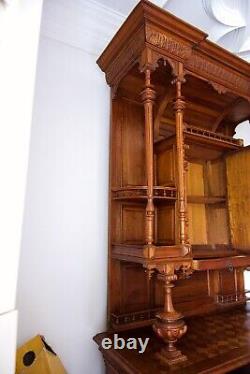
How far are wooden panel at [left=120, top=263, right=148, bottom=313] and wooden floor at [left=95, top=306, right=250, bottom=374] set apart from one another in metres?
0.14

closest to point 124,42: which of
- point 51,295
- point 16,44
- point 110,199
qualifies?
point 16,44

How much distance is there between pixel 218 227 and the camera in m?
2.07

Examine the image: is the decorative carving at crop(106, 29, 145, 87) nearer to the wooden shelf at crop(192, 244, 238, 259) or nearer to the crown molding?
the crown molding

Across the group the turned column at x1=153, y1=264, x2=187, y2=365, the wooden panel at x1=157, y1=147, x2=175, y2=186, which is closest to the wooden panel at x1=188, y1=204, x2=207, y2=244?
the wooden panel at x1=157, y1=147, x2=175, y2=186

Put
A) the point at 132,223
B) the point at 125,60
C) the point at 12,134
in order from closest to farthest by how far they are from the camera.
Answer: the point at 12,134 → the point at 125,60 → the point at 132,223

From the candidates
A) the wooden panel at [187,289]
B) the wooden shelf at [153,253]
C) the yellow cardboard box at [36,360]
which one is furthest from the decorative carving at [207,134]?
the yellow cardboard box at [36,360]

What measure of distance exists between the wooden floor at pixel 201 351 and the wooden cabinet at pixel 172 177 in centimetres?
7

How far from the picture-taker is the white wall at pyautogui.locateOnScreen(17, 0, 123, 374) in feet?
4.79

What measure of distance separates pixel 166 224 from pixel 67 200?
2.19 ft

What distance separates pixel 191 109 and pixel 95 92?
79 centimetres

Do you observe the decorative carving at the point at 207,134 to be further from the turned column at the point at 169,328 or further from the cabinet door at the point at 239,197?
the turned column at the point at 169,328

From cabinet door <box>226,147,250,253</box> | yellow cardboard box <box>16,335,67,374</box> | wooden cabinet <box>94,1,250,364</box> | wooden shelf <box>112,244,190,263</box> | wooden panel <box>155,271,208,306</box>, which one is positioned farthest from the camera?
cabinet door <box>226,147,250,253</box>

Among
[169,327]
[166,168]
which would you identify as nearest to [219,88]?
[166,168]

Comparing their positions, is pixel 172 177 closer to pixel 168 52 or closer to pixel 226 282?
pixel 168 52
